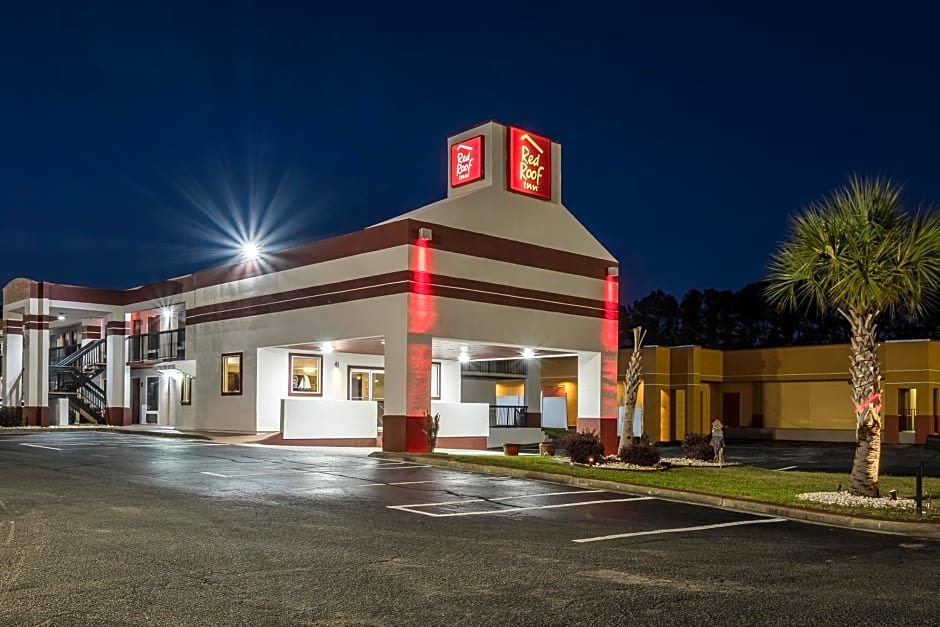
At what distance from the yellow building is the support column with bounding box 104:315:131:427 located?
2499 centimetres

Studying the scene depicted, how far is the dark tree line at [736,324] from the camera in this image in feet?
266

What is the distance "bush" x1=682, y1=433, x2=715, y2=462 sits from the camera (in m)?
25.8

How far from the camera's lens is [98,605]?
7750 millimetres

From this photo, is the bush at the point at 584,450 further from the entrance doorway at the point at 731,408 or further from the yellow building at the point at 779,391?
the entrance doorway at the point at 731,408

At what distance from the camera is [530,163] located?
3139 cm

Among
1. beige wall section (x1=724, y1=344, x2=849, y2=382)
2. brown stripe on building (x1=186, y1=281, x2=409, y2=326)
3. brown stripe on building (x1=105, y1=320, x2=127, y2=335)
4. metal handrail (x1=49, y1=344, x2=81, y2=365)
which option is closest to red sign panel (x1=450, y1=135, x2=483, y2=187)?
brown stripe on building (x1=186, y1=281, x2=409, y2=326)

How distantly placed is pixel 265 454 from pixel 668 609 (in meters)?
18.2

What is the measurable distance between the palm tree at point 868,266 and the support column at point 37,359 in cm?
3552

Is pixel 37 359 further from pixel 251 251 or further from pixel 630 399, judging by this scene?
pixel 630 399

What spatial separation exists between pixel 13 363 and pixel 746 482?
1436 inches

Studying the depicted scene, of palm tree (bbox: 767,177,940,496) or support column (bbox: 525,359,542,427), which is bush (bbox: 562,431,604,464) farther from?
support column (bbox: 525,359,542,427)

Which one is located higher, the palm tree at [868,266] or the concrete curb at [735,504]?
the palm tree at [868,266]

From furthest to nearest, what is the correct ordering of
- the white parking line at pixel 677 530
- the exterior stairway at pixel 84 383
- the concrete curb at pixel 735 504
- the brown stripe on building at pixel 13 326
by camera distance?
the exterior stairway at pixel 84 383 → the brown stripe on building at pixel 13 326 → the concrete curb at pixel 735 504 → the white parking line at pixel 677 530

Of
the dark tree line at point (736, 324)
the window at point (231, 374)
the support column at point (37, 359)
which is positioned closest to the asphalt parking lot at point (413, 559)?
the window at point (231, 374)
